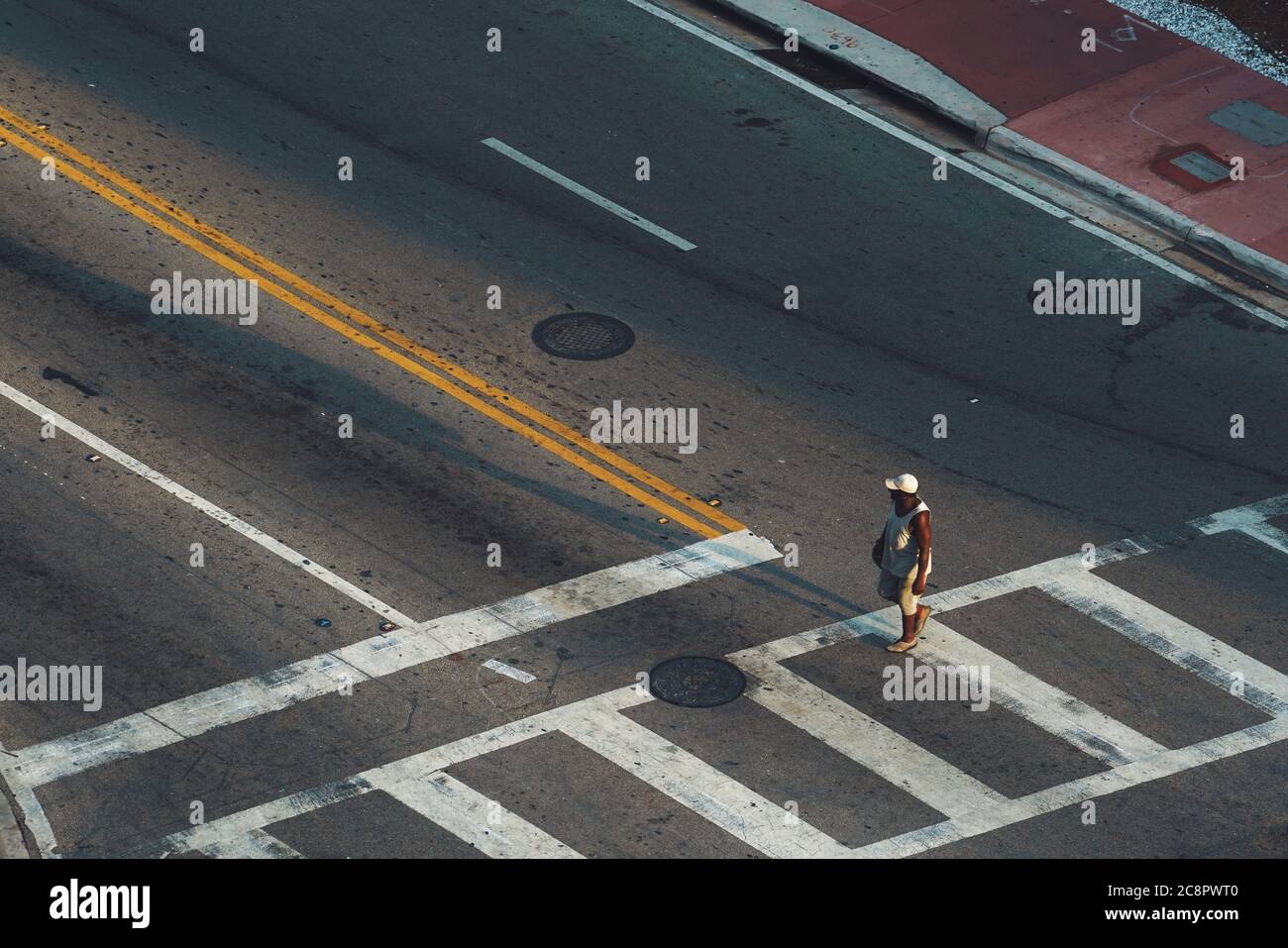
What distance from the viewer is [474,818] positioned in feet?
42.2

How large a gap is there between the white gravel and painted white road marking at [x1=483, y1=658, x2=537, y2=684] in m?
12.6

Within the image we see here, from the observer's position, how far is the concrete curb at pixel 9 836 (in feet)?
41.1

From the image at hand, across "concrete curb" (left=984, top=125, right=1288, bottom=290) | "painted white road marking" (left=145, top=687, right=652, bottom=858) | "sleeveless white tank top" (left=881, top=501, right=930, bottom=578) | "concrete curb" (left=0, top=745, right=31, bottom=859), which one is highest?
"concrete curb" (left=984, top=125, right=1288, bottom=290)

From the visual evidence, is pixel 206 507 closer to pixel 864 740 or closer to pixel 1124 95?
pixel 864 740

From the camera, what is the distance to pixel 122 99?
66.2 ft

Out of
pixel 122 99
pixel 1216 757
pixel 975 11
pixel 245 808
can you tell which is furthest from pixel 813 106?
pixel 245 808

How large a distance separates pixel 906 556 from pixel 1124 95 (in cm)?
948

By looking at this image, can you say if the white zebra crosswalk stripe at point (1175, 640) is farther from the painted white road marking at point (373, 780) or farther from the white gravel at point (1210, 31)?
the white gravel at point (1210, 31)

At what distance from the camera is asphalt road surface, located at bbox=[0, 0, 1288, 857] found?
13188mm

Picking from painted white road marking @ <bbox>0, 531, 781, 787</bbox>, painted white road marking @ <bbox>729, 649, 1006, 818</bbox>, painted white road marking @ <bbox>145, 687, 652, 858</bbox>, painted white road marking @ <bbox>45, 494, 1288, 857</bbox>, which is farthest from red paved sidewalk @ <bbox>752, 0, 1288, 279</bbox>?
painted white road marking @ <bbox>145, 687, 652, 858</bbox>

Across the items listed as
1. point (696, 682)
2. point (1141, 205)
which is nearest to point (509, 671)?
point (696, 682)

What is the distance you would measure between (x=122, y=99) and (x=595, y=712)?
9.69 metres

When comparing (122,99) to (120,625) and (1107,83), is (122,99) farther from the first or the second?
(1107,83)

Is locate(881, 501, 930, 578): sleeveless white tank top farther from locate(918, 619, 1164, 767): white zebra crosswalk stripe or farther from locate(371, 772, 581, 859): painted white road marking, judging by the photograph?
locate(371, 772, 581, 859): painted white road marking
